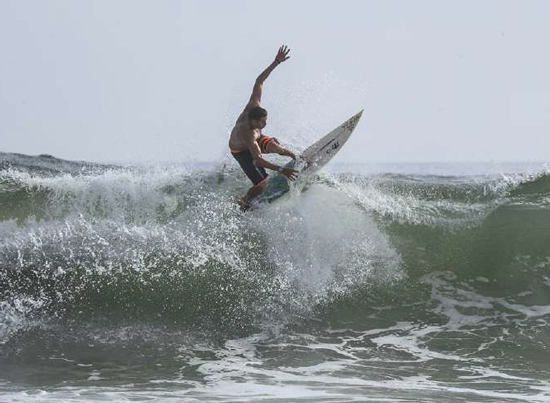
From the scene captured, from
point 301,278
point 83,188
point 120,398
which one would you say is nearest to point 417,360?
point 301,278

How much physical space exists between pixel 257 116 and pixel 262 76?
1.60ft

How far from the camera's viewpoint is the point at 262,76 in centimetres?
912

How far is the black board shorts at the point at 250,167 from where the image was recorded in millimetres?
9445

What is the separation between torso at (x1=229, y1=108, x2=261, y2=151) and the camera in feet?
30.2

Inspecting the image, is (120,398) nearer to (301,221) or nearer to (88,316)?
(88,316)

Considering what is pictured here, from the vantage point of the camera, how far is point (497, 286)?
960 cm

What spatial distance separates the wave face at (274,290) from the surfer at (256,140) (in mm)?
737

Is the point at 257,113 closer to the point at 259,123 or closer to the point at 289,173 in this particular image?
the point at 259,123

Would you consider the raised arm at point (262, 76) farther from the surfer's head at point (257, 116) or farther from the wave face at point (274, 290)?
the wave face at point (274, 290)

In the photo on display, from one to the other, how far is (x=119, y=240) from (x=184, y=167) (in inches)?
156

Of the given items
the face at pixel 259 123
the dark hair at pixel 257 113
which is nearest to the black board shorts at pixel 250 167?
the face at pixel 259 123

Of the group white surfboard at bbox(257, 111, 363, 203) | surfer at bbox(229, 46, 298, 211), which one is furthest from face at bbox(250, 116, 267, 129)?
white surfboard at bbox(257, 111, 363, 203)

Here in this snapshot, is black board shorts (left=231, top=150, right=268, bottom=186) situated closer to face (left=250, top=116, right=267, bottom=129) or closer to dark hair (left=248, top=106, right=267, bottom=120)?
face (left=250, top=116, right=267, bottom=129)

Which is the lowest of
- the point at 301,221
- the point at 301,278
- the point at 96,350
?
the point at 96,350
